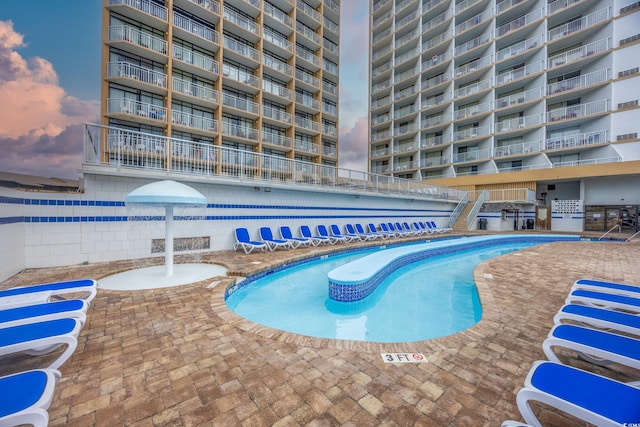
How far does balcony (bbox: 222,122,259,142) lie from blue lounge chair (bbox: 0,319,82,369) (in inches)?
660

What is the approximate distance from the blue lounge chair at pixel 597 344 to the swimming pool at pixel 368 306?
1951 mm

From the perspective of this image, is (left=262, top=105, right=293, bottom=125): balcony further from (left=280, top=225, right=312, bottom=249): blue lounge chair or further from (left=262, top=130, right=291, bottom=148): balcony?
(left=280, top=225, right=312, bottom=249): blue lounge chair

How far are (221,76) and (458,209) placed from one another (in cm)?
1977

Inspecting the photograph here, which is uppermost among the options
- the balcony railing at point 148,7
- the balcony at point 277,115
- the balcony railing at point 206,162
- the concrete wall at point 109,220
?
the balcony railing at point 148,7

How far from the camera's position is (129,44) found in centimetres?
1365

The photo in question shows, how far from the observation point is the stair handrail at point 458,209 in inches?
770

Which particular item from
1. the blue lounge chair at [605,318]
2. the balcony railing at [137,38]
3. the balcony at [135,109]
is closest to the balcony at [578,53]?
the blue lounge chair at [605,318]

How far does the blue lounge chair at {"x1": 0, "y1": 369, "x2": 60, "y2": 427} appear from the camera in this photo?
46.7 inches

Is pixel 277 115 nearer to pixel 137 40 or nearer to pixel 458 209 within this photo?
pixel 137 40

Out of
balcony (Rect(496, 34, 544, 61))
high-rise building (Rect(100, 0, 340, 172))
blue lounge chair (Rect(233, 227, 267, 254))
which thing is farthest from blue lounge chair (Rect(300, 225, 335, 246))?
balcony (Rect(496, 34, 544, 61))

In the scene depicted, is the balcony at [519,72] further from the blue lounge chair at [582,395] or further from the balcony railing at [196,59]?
the blue lounge chair at [582,395]

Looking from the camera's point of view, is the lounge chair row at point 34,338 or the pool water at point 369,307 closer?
the lounge chair row at point 34,338

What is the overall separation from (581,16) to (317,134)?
22.8 meters

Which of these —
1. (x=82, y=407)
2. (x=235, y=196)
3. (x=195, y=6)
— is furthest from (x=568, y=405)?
(x=195, y=6)
